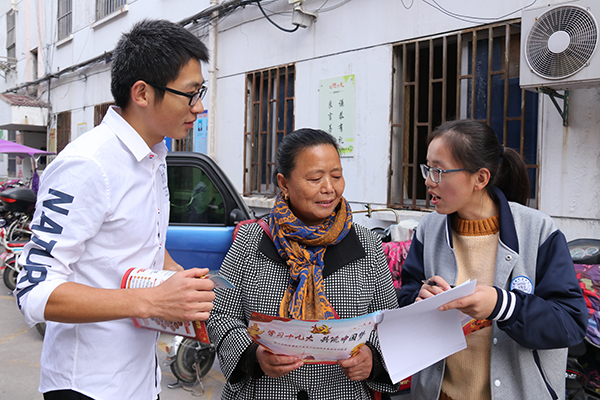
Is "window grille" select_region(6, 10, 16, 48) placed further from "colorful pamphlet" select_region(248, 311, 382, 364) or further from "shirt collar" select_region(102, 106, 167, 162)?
"colorful pamphlet" select_region(248, 311, 382, 364)

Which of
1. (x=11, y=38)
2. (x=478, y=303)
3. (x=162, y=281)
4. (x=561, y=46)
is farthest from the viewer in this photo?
(x=11, y=38)

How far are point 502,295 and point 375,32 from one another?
4453 mm

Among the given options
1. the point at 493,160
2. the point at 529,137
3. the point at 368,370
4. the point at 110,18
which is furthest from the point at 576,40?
the point at 110,18

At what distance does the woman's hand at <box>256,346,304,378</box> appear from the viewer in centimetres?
137

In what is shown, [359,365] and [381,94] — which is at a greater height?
[381,94]

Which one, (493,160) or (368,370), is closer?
(368,370)

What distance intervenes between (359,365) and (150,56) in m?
1.18

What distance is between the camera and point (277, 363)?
138cm

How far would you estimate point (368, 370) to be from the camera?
154 cm

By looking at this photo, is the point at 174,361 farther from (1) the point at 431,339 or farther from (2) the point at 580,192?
(2) the point at 580,192

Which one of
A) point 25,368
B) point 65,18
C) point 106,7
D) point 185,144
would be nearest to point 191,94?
point 25,368

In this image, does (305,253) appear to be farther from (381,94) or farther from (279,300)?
(381,94)

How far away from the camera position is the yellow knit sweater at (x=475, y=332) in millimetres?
1590

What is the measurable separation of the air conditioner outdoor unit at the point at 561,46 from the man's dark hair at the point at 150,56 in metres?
2.79
